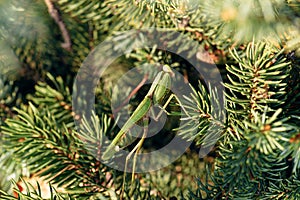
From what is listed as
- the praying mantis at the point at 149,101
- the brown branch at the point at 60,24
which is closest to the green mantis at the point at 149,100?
the praying mantis at the point at 149,101

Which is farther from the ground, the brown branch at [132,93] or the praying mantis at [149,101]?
the brown branch at [132,93]

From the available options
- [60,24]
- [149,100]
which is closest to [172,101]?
[149,100]

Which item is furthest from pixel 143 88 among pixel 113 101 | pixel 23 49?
pixel 23 49

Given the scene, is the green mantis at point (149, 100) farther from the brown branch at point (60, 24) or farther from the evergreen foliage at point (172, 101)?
the brown branch at point (60, 24)

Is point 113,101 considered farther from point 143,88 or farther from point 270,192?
point 270,192

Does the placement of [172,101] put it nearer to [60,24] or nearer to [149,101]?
[149,101]

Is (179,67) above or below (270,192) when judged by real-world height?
above

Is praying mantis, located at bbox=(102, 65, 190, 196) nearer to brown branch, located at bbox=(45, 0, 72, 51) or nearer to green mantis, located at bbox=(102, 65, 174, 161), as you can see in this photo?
green mantis, located at bbox=(102, 65, 174, 161)
